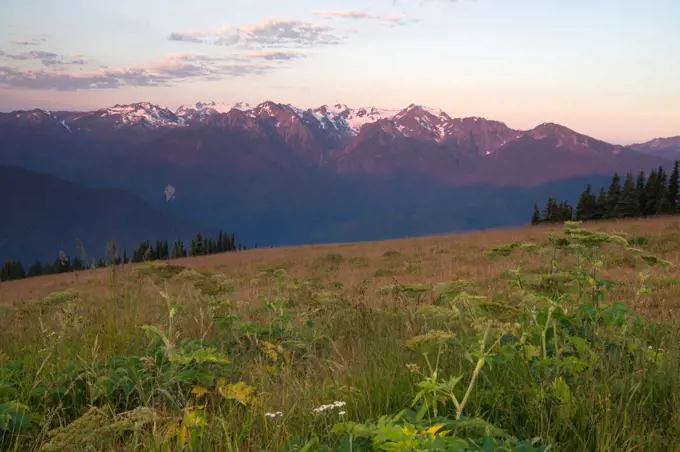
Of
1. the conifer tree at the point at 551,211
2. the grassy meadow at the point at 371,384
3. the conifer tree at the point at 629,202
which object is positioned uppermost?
the grassy meadow at the point at 371,384

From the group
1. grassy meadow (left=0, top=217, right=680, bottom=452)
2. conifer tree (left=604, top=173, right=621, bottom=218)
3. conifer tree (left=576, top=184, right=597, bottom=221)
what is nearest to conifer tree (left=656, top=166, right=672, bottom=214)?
conifer tree (left=604, top=173, right=621, bottom=218)

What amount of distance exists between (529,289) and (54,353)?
423cm

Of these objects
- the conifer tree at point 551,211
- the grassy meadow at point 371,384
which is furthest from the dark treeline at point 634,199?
the grassy meadow at point 371,384

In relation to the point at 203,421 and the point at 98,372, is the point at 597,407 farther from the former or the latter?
the point at 98,372

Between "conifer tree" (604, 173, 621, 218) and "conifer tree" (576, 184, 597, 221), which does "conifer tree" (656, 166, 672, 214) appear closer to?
"conifer tree" (604, 173, 621, 218)

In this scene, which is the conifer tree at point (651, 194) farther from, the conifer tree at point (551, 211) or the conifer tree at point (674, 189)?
the conifer tree at point (551, 211)

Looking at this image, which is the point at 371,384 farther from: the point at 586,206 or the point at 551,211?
the point at 551,211

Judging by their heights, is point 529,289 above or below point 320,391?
above

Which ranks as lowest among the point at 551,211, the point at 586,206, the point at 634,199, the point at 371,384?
the point at 551,211

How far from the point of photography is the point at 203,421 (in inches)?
104

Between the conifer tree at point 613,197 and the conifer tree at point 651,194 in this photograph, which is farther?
the conifer tree at point 613,197

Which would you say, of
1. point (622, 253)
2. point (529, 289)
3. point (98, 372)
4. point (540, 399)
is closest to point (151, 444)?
point (98, 372)

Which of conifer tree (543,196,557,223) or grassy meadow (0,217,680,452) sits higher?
grassy meadow (0,217,680,452)

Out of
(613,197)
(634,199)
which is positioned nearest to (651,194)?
(634,199)
